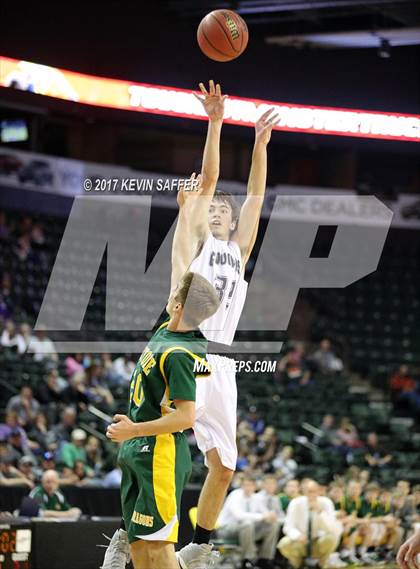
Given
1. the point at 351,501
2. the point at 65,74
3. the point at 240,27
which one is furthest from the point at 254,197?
the point at 65,74

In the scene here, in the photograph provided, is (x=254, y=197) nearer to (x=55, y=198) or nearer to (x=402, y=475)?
(x=402, y=475)

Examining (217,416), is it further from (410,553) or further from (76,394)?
(76,394)

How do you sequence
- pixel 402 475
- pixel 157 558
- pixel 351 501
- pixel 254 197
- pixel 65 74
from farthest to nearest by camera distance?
pixel 402 475 → pixel 65 74 → pixel 351 501 → pixel 254 197 → pixel 157 558

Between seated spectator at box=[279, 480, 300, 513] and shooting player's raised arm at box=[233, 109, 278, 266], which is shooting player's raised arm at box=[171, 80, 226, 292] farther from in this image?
seated spectator at box=[279, 480, 300, 513]

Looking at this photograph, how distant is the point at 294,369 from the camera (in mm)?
19531

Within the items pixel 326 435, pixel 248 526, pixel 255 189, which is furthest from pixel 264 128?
pixel 326 435

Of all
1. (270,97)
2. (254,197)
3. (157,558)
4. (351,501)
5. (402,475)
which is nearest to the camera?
(157,558)

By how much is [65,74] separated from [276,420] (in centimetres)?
675

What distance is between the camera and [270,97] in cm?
1761

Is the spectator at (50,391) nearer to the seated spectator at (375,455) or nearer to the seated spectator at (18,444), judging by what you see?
the seated spectator at (18,444)

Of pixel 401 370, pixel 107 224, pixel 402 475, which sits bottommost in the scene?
pixel 402 475

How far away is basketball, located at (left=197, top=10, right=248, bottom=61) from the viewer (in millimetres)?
7254

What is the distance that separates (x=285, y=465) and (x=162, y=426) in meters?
10.4

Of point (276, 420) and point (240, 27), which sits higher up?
point (240, 27)
